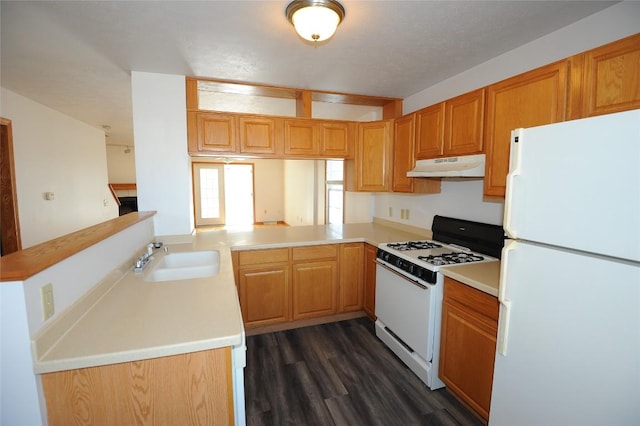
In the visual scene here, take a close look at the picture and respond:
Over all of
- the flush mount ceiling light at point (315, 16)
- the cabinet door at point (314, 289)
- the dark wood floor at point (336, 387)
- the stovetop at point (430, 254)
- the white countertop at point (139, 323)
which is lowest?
the dark wood floor at point (336, 387)

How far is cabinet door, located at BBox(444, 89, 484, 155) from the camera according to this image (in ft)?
6.59

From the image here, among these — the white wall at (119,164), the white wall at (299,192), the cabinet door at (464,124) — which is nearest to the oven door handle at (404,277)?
the cabinet door at (464,124)

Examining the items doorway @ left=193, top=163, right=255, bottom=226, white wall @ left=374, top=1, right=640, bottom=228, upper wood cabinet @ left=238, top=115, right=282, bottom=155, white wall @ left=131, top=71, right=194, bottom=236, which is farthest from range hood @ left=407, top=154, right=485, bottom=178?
doorway @ left=193, top=163, right=255, bottom=226

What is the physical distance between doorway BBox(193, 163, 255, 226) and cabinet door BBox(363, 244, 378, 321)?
6.69 metres

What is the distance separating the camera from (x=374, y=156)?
10.3 feet

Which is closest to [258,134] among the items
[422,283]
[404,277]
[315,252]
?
[315,252]

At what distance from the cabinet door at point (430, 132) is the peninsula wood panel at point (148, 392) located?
7.33 feet

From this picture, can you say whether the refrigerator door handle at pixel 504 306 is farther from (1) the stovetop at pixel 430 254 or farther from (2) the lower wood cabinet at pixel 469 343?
(1) the stovetop at pixel 430 254

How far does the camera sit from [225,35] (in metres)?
1.91

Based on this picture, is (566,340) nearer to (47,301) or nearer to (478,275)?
(478,275)

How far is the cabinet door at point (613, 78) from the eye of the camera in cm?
125

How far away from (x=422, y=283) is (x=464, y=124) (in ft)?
4.11

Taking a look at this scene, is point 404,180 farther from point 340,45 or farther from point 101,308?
point 101,308

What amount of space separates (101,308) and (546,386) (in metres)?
2.10
